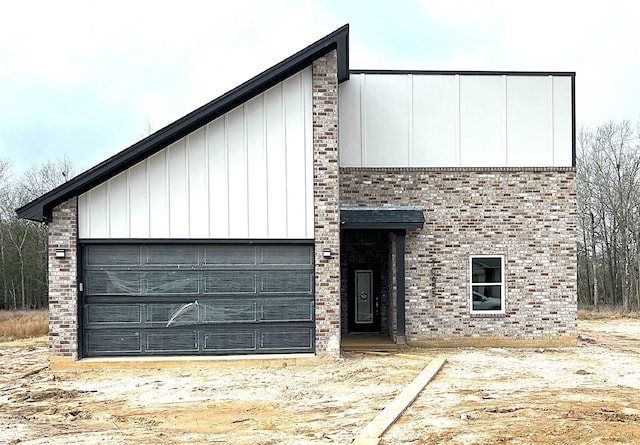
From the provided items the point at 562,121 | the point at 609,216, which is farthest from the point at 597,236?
the point at 562,121

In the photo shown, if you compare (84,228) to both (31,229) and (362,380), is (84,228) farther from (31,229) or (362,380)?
(31,229)

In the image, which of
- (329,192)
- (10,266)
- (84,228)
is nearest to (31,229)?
(10,266)

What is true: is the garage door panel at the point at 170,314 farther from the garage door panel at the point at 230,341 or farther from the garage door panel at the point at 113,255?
the garage door panel at the point at 113,255

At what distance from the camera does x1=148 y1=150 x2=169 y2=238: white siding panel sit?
13.6 m

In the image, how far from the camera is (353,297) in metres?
17.6

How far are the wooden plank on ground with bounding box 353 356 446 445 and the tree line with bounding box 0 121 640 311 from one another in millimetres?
26602

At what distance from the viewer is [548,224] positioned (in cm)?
1633

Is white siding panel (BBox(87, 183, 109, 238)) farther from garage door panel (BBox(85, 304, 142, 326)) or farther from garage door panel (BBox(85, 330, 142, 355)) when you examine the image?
garage door panel (BBox(85, 330, 142, 355))

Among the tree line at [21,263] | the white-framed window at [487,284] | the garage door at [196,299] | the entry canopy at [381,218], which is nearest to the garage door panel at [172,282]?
the garage door at [196,299]

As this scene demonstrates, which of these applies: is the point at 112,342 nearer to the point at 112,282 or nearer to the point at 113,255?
the point at 112,282

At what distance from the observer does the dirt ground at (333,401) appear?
8148 mm

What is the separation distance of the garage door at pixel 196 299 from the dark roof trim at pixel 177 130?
129cm

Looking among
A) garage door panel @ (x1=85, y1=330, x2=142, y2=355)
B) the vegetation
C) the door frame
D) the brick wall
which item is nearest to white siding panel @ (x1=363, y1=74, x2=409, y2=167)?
the brick wall

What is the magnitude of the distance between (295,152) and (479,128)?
520 centimetres
